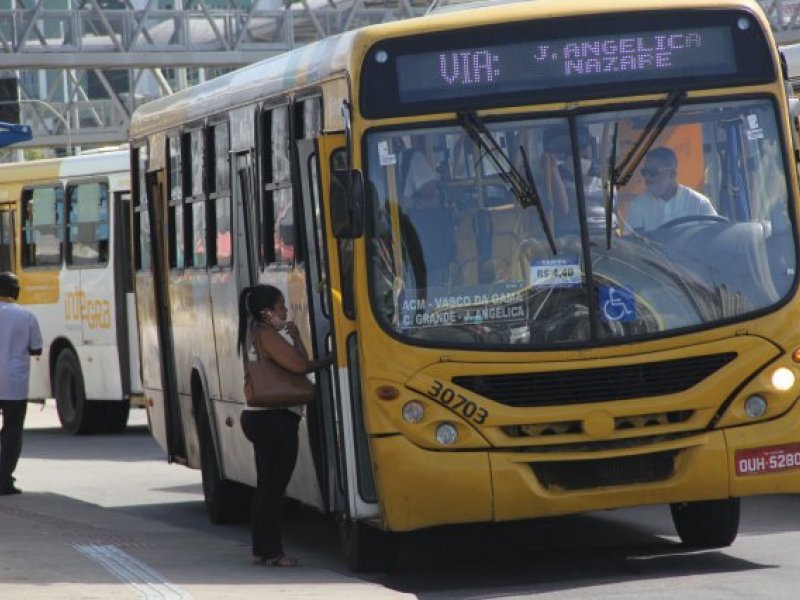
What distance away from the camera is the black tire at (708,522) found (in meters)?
12.7

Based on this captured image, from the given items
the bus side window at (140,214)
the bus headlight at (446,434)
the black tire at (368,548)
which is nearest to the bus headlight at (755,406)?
the bus headlight at (446,434)

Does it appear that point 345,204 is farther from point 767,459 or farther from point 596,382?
point 767,459

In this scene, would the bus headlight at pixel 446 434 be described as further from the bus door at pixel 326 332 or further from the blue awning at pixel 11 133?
the blue awning at pixel 11 133

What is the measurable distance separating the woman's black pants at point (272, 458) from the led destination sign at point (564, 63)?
6.48ft

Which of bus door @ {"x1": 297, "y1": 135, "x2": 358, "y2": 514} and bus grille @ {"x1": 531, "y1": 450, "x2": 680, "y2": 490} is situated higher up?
bus door @ {"x1": 297, "y1": 135, "x2": 358, "y2": 514}

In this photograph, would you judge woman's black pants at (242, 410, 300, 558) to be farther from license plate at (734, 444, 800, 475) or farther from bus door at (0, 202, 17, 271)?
bus door at (0, 202, 17, 271)

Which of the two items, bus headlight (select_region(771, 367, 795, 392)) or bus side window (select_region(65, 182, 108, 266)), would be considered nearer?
bus headlight (select_region(771, 367, 795, 392))

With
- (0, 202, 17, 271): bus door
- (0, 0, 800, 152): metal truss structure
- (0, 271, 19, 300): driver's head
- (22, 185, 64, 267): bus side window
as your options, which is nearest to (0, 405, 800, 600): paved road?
(0, 271, 19, 300): driver's head

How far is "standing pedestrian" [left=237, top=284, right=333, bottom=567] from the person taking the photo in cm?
1235

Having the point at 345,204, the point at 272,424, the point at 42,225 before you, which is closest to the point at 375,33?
the point at 345,204

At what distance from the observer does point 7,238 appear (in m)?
28.3

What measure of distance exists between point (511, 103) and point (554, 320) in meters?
1.11

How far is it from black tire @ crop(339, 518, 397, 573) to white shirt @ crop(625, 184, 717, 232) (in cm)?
211

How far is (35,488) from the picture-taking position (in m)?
19.5
